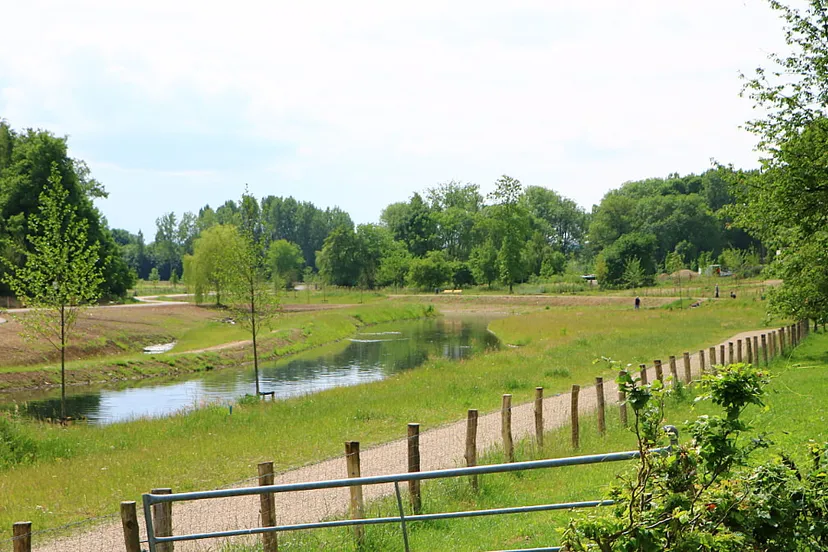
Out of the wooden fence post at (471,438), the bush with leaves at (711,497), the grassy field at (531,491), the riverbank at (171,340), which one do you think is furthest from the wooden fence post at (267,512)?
the riverbank at (171,340)

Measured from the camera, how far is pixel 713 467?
4.38m

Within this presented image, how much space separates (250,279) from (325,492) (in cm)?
1957

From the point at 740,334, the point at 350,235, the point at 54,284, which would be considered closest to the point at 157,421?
the point at 54,284

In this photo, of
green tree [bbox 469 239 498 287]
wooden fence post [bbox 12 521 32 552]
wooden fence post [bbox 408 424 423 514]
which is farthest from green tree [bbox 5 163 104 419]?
A: green tree [bbox 469 239 498 287]

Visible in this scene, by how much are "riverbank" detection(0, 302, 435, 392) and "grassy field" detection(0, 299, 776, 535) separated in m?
13.7

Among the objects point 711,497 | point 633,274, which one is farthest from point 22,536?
point 633,274

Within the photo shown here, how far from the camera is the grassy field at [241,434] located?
12539 millimetres

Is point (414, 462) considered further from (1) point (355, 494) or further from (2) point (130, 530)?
(2) point (130, 530)

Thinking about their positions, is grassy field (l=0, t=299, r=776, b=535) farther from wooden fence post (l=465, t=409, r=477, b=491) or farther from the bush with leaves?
the bush with leaves

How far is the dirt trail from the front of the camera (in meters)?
9.67

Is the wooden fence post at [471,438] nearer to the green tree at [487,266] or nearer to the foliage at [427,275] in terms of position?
the foliage at [427,275]

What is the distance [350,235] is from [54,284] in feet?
322

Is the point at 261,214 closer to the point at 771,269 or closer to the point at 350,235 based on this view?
the point at 771,269

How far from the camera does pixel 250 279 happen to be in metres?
30.1
